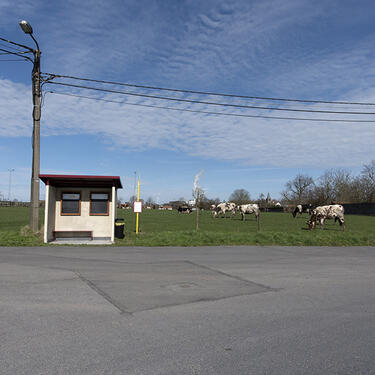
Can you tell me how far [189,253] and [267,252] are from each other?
134 inches

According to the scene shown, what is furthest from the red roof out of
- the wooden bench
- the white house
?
the wooden bench

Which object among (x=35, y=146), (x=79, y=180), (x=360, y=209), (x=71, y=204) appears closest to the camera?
(x=79, y=180)

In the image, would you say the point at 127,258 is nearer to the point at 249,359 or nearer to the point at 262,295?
the point at 262,295

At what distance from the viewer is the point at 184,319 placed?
18.7 ft

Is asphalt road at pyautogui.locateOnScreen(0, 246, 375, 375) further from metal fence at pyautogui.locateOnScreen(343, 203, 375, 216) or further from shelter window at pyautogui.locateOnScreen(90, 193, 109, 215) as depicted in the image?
metal fence at pyautogui.locateOnScreen(343, 203, 375, 216)

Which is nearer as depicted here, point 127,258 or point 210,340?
point 210,340

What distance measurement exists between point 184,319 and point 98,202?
14523 millimetres

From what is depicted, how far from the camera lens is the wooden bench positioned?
18.9m

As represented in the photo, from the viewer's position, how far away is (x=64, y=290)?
747 cm

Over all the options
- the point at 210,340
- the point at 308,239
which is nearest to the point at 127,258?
the point at 210,340

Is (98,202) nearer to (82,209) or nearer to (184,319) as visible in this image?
(82,209)

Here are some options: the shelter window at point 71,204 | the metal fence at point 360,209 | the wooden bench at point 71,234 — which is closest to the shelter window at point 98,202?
the shelter window at point 71,204

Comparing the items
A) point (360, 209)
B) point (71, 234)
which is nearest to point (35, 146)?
point (71, 234)

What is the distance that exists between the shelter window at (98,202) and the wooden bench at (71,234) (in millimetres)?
1148
